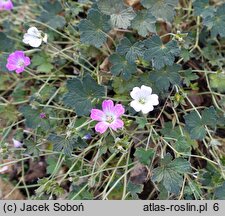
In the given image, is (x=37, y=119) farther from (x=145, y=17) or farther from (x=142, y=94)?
(x=145, y=17)

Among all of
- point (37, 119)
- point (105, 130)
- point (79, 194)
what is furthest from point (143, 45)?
point (79, 194)

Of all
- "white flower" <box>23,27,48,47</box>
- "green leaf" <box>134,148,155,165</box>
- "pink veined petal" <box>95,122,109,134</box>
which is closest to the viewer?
"pink veined petal" <box>95,122,109,134</box>

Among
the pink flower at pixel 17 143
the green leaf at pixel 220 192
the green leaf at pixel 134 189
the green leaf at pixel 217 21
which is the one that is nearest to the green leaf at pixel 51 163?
the pink flower at pixel 17 143

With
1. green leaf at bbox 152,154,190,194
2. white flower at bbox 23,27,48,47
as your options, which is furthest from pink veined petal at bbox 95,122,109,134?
white flower at bbox 23,27,48,47

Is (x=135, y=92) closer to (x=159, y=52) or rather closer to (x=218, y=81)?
(x=159, y=52)

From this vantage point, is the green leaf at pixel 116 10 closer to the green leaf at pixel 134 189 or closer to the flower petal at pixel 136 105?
the flower petal at pixel 136 105

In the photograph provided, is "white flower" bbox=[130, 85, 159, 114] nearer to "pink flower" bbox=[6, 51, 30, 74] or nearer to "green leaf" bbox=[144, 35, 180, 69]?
"green leaf" bbox=[144, 35, 180, 69]

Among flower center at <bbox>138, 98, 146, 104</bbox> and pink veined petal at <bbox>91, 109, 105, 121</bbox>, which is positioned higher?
flower center at <bbox>138, 98, 146, 104</bbox>
